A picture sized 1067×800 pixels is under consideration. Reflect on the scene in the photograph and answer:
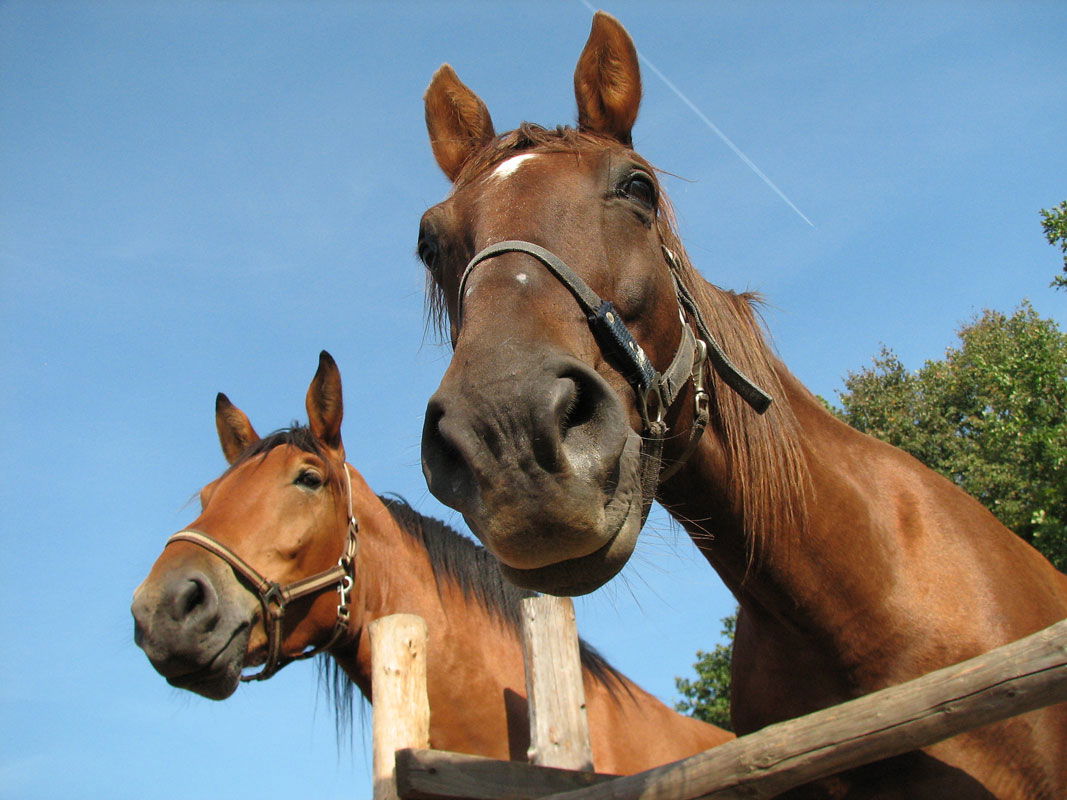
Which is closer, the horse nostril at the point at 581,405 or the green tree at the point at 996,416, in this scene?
the horse nostril at the point at 581,405

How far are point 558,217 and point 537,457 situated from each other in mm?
Result: 863

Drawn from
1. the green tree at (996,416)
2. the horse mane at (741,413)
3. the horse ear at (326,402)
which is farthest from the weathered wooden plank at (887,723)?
the green tree at (996,416)

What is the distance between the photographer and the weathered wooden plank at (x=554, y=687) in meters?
Result: 3.63

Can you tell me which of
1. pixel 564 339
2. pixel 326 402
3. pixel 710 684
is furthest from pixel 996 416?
pixel 564 339

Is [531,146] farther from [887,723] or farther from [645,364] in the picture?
[887,723]

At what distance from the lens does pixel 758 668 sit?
9.27 feet

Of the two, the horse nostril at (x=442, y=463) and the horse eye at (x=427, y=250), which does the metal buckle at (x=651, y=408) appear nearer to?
the horse nostril at (x=442, y=463)

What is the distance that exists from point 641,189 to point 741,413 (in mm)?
759

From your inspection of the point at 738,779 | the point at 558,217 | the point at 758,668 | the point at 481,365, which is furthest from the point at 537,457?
the point at 758,668

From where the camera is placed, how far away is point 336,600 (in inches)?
170

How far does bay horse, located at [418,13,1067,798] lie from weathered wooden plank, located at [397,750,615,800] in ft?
2.30

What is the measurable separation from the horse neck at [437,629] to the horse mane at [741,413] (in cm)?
203

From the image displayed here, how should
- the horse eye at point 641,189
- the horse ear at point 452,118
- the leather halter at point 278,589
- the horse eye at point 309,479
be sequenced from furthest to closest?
1. the horse eye at point 309,479
2. the leather halter at point 278,589
3. the horse ear at point 452,118
4. the horse eye at point 641,189

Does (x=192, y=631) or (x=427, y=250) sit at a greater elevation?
(x=427, y=250)
